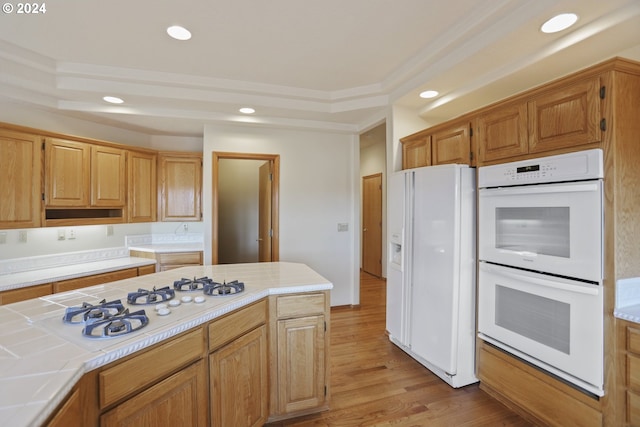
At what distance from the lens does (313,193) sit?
12.9 ft

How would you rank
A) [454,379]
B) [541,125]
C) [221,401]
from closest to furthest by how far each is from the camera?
[221,401], [541,125], [454,379]

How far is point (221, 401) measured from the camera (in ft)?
4.87

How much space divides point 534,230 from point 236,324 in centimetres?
191

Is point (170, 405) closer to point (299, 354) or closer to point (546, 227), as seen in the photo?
point (299, 354)

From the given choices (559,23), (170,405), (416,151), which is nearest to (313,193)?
(416,151)

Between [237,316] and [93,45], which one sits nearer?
[237,316]

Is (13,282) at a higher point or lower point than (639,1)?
lower

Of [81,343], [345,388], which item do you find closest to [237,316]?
[81,343]

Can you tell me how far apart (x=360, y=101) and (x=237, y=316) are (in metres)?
2.58

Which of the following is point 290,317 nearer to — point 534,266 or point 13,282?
point 534,266

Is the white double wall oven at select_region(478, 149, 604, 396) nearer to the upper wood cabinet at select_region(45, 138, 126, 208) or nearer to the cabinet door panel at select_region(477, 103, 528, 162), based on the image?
the cabinet door panel at select_region(477, 103, 528, 162)

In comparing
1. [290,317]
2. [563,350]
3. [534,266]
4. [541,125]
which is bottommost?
[563,350]

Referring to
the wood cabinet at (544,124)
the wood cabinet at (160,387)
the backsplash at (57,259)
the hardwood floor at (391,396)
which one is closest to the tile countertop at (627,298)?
the wood cabinet at (544,124)

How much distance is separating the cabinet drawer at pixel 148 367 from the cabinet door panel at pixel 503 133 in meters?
2.22
